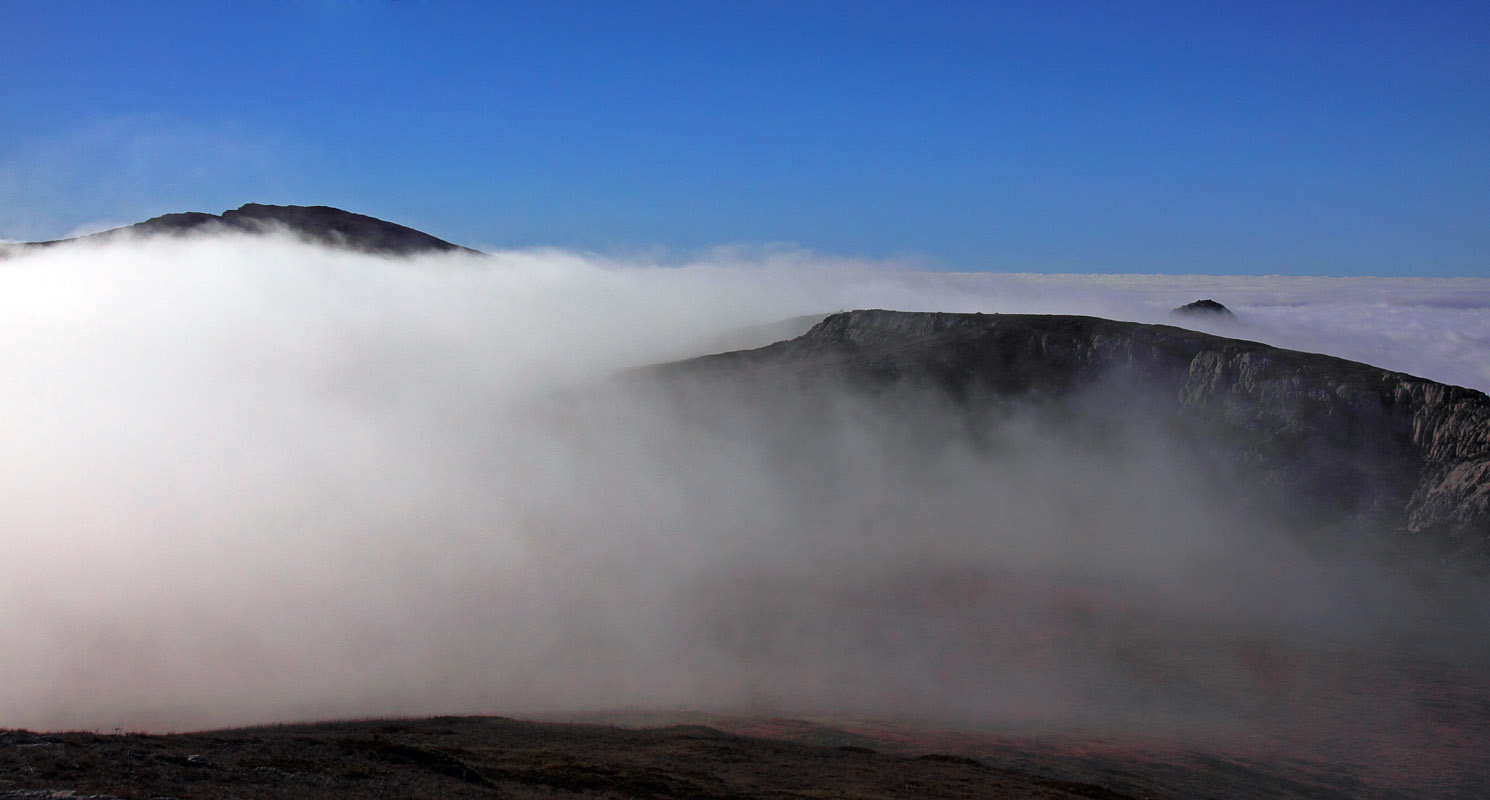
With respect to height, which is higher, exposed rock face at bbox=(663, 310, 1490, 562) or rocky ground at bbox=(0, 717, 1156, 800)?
exposed rock face at bbox=(663, 310, 1490, 562)

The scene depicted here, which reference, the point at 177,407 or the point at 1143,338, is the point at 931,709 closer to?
the point at 1143,338

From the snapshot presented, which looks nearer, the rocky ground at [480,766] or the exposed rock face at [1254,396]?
the rocky ground at [480,766]

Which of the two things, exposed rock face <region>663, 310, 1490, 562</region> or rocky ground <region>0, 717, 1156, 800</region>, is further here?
exposed rock face <region>663, 310, 1490, 562</region>

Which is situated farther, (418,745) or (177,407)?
(177,407)

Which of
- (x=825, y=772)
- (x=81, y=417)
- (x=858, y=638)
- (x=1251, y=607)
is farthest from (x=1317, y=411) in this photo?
(x=81, y=417)

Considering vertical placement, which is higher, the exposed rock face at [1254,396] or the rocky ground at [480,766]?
the exposed rock face at [1254,396]

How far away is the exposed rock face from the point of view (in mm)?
79375

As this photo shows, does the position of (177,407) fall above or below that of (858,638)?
above

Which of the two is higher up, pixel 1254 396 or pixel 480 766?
pixel 1254 396

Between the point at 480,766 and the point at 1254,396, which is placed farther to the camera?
the point at 1254,396

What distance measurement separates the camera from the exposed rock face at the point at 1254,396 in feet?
260

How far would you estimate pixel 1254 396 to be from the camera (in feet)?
292

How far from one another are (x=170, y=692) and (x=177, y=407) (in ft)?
304

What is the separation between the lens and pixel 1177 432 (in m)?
92.6
